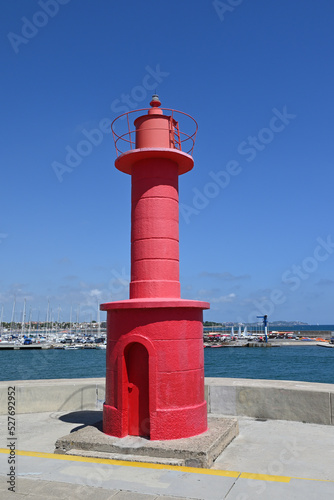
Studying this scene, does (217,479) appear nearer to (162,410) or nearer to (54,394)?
Answer: (162,410)

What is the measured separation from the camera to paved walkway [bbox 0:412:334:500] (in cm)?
503

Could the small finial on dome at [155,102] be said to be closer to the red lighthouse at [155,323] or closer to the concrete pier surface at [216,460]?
the red lighthouse at [155,323]

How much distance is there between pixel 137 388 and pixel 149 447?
111 cm

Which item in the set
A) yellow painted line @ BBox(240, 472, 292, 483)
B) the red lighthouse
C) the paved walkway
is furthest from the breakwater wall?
yellow painted line @ BBox(240, 472, 292, 483)

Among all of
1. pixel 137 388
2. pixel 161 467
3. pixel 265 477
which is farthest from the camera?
pixel 137 388

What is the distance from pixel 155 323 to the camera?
283 inches

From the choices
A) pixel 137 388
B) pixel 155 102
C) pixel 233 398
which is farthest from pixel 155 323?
pixel 155 102

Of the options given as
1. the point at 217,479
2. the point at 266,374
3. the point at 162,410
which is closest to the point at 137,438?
the point at 162,410

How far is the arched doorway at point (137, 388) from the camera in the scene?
23.5ft

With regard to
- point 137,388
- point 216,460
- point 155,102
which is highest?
point 155,102

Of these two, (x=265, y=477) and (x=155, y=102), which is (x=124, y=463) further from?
(x=155, y=102)

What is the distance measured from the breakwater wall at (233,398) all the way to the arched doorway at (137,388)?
7.96ft

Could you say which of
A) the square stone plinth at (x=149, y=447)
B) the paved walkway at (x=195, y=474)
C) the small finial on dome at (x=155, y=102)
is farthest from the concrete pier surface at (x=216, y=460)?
the small finial on dome at (x=155, y=102)

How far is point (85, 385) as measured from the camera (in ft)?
32.0
